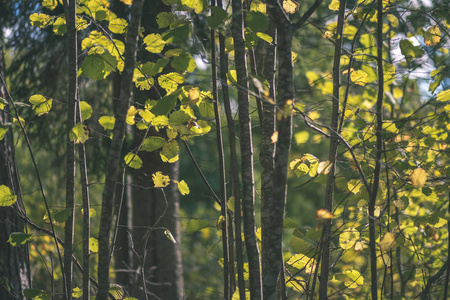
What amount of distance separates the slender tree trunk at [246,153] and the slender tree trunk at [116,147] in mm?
333

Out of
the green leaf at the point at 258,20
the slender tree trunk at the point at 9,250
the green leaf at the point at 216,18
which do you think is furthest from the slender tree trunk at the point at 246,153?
the slender tree trunk at the point at 9,250

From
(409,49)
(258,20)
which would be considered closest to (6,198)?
(258,20)

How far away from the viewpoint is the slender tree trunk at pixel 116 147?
146 cm

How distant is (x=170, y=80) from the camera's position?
6.19ft

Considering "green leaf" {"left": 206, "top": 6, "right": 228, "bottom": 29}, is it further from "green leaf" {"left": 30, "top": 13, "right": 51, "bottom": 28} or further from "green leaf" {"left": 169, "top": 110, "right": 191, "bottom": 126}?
"green leaf" {"left": 30, "top": 13, "right": 51, "bottom": 28}

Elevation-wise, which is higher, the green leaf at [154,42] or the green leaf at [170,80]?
the green leaf at [154,42]

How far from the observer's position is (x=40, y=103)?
1.90 meters

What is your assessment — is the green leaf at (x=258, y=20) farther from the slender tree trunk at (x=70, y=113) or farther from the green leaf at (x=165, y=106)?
the slender tree trunk at (x=70, y=113)

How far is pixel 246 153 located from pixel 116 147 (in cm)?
43

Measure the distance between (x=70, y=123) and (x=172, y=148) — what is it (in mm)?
394

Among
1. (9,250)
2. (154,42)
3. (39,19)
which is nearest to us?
(154,42)

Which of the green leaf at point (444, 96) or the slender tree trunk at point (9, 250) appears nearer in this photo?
the green leaf at point (444, 96)

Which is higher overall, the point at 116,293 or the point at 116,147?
the point at 116,147

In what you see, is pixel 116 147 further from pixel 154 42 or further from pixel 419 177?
pixel 419 177
